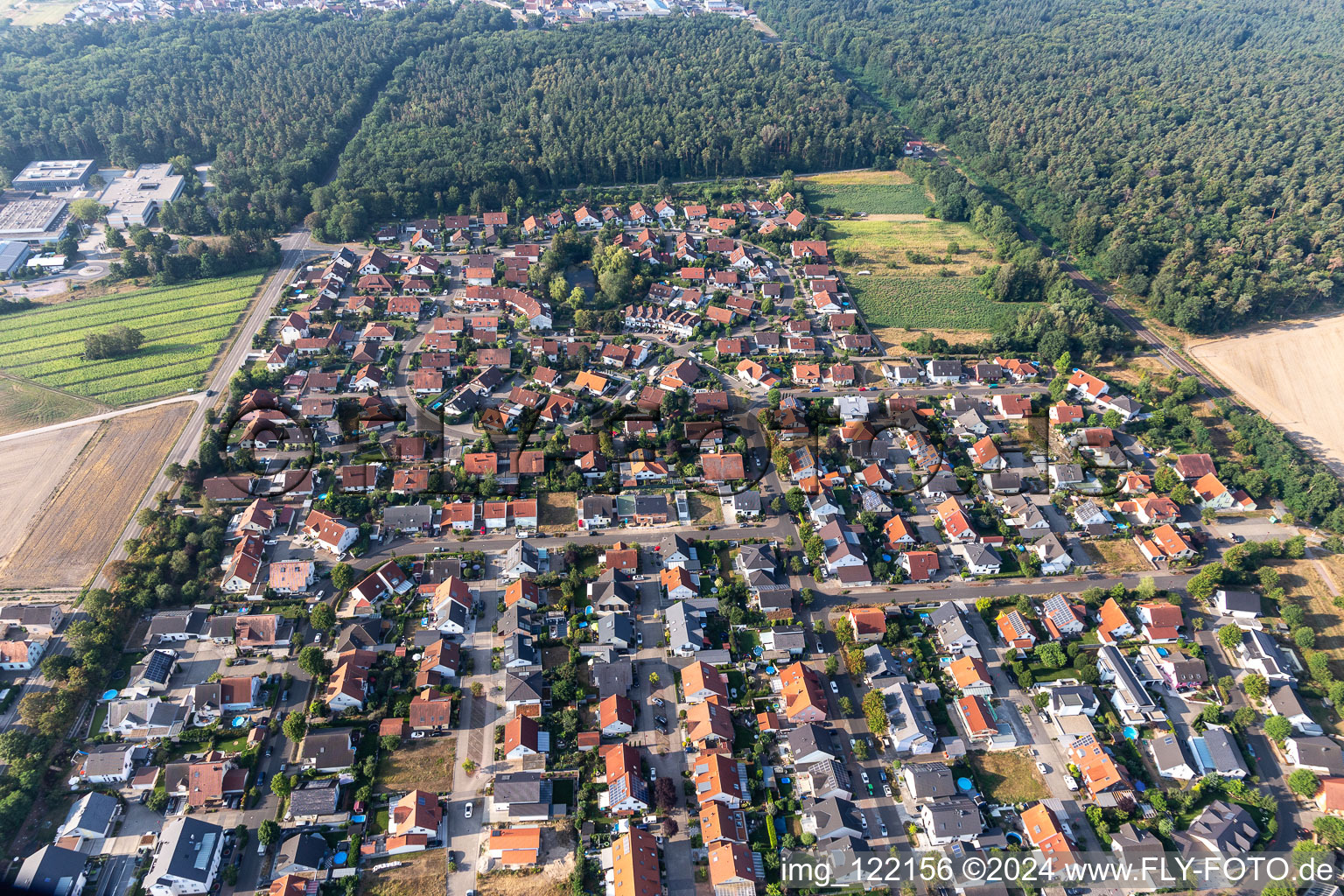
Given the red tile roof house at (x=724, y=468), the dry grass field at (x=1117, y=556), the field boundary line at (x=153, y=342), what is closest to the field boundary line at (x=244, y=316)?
the field boundary line at (x=153, y=342)

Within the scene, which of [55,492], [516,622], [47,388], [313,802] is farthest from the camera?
[47,388]

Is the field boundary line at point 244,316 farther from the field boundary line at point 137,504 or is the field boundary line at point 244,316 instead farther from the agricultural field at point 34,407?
the agricultural field at point 34,407

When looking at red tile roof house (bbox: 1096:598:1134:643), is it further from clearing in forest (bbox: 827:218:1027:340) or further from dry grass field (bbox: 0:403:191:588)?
dry grass field (bbox: 0:403:191:588)

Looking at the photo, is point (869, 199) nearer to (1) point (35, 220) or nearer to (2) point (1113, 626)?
(2) point (1113, 626)

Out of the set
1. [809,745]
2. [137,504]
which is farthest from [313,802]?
[137,504]

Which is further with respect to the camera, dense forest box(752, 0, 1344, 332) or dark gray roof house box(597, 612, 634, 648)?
dense forest box(752, 0, 1344, 332)

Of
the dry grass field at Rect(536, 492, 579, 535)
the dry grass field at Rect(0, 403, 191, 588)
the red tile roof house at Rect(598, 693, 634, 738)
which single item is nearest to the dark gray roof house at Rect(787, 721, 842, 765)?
the red tile roof house at Rect(598, 693, 634, 738)
